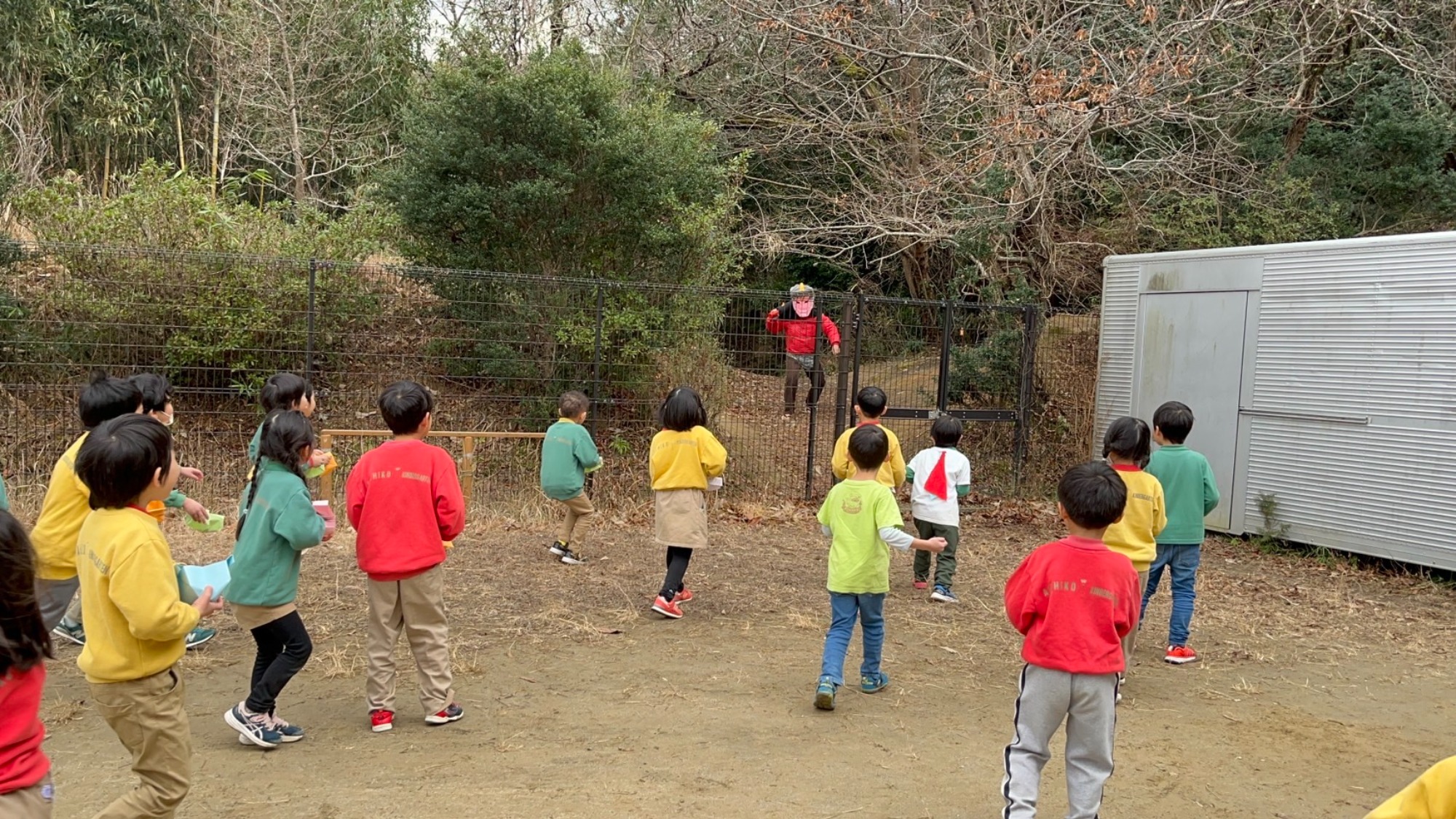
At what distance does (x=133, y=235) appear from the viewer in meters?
10.5

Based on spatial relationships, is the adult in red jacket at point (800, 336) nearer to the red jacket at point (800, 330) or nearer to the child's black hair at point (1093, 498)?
the red jacket at point (800, 330)

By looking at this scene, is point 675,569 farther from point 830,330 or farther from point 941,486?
point 830,330

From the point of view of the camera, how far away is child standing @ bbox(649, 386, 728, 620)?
22.3 ft

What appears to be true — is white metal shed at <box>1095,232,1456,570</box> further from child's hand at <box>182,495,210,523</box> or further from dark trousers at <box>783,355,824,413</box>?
child's hand at <box>182,495,210,523</box>

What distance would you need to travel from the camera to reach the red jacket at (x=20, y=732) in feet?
8.00

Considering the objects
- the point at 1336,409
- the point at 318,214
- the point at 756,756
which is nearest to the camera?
the point at 756,756

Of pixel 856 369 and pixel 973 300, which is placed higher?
pixel 973 300

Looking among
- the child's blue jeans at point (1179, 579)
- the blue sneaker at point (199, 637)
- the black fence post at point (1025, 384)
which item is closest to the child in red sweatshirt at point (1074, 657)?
the child's blue jeans at point (1179, 579)

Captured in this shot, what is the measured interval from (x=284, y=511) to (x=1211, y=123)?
1293 centimetres

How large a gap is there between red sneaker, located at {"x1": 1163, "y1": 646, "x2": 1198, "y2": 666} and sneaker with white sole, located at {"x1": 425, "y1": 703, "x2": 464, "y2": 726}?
4.18 metres

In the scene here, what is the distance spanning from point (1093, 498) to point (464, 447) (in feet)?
22.7

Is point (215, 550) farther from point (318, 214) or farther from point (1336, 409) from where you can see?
point (1336, 409)

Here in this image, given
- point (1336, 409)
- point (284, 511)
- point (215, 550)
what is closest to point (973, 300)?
point (1336, 409)

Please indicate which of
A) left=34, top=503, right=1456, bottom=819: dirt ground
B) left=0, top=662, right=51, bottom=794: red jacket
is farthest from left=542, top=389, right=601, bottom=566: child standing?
left=0, top=662, right=51, bottom=794: red jacket
